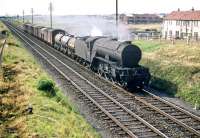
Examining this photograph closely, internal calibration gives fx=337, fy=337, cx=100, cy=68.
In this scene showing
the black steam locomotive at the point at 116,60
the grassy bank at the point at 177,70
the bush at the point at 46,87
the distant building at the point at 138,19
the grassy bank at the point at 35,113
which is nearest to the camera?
the grassy bank at the point at 35,113

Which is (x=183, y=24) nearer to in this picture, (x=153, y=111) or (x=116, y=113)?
(x=153, y=111)

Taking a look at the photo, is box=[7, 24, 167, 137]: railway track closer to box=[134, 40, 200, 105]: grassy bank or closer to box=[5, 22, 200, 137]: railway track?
box=[5, 22, 200, 137]: railway track

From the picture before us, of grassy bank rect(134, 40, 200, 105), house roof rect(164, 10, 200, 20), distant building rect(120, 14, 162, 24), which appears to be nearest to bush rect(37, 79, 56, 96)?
grassy bank rect(134, 40, 200, 105)

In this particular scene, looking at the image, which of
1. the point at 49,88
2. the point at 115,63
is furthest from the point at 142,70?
the point at 49,88

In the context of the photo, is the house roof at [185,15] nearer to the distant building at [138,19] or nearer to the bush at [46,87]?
the bush at [46,87]

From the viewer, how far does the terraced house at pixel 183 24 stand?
59816 millimetres

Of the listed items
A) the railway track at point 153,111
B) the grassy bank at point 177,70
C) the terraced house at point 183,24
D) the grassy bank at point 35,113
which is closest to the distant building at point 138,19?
the terraced house at point 183,24

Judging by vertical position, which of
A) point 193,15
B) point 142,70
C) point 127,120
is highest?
point 193,15

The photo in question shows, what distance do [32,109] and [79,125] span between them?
2856mm

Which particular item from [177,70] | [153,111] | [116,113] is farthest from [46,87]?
[177,70]

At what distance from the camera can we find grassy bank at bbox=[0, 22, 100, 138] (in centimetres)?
1507

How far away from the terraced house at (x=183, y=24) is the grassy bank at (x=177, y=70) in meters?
20.5

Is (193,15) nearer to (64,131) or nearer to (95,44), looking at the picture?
(95,44)

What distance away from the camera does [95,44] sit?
31.2m
